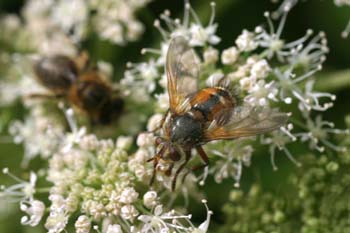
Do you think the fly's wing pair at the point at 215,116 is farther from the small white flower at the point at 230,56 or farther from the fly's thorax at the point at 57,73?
the fly's thorax at the point at 57,73

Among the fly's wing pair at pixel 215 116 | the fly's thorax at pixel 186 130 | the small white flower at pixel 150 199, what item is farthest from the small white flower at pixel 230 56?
the small white flower at pixel 150 199

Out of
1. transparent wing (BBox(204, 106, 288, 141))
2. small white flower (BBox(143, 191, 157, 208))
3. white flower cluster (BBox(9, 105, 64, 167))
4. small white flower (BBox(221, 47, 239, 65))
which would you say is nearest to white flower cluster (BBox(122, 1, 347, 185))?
small white flower (BBox(221, 47, 239, 65))

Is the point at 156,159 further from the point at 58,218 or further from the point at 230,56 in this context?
the point at 230,56

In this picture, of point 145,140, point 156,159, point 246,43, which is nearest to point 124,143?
point 145,140

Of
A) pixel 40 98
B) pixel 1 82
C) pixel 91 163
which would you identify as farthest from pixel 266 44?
pixel 1 82

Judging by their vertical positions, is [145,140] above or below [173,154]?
above

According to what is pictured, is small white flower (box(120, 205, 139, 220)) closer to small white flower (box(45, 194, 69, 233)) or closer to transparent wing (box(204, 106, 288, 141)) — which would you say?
small white flower (box(45, 194, 69, 233))
